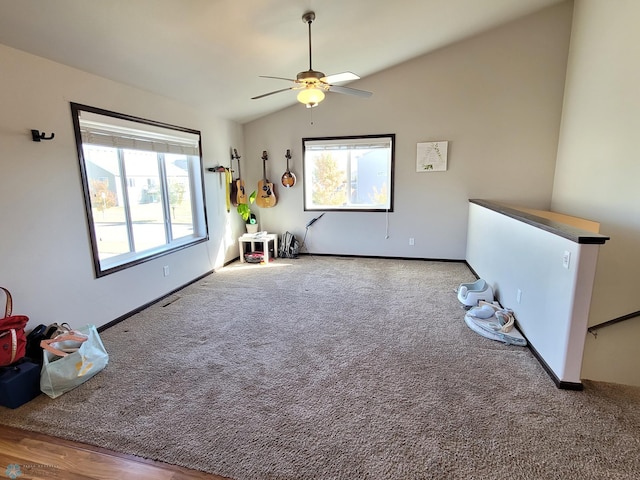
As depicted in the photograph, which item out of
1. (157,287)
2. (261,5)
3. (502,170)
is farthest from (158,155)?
(502,170)

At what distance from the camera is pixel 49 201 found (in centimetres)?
253

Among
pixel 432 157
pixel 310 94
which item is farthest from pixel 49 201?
pixel 432 157

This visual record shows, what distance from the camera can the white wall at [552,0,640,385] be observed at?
304cm

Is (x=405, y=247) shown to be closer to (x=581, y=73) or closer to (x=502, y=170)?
(x=502, y=170)

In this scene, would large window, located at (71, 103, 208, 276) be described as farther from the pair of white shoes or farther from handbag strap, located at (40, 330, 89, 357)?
the pair of white shoes

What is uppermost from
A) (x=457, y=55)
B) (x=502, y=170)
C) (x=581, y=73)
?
(x=457, y=55)

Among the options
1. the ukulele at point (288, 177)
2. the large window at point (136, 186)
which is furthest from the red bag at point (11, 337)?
the ukulele at point (288, 177)

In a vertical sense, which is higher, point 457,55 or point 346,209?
point 457,55

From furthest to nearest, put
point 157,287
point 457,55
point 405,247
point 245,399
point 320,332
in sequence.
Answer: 1. point 405,247
2. point 457,55
3. point 157,287
4. point 320,332
5. point 245,399

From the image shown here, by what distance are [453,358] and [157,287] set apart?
125 inches

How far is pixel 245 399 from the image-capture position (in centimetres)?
204

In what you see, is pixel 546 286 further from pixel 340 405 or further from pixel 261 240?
pixel 261 240

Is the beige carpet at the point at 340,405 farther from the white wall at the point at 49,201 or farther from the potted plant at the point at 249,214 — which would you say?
the potted plant at the point at 249,214

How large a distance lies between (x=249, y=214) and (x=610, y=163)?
4.84 meters
